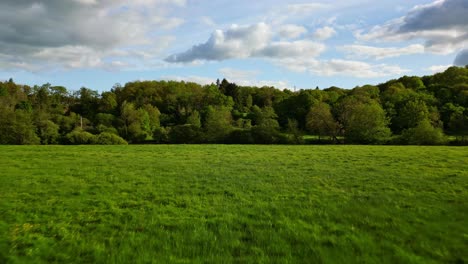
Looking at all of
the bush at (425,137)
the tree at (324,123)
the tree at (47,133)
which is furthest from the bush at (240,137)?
the tree at (47,133)

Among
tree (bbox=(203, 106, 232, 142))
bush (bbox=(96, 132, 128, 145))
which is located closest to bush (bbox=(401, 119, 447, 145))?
tree (bbox=(203, 106, 232, 142))

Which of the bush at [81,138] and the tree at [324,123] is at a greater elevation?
the tree at [324,123]

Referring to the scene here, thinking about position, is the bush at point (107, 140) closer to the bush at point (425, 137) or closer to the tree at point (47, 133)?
the tree at point (47, 133)

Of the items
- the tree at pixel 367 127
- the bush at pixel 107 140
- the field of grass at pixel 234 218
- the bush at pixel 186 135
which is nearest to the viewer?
the field of grass at pixel 234 218

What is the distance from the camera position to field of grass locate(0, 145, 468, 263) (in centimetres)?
780

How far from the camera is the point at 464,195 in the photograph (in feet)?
45.9

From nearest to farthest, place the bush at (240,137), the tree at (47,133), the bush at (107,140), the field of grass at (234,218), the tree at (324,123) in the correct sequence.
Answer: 1. the field of grass at (234,218)
2. the bush at (107,140)
3. the bush at (240,137)
4. the tree at (324,123)
5. the tree at (47,133)

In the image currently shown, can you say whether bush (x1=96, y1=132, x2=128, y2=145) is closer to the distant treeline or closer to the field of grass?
the distant treeline

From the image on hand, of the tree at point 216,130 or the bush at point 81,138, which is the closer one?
the bush at point 81,138

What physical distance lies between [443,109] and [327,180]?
80.0 m

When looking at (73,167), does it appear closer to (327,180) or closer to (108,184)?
(108,184)

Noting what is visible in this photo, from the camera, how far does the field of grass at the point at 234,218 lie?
780 centimetres

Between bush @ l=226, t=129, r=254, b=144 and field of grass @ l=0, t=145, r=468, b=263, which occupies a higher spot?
field of grass @ l=0, t=145, r=468, b=263

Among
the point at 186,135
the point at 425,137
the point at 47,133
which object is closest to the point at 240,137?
the point at 186,135
